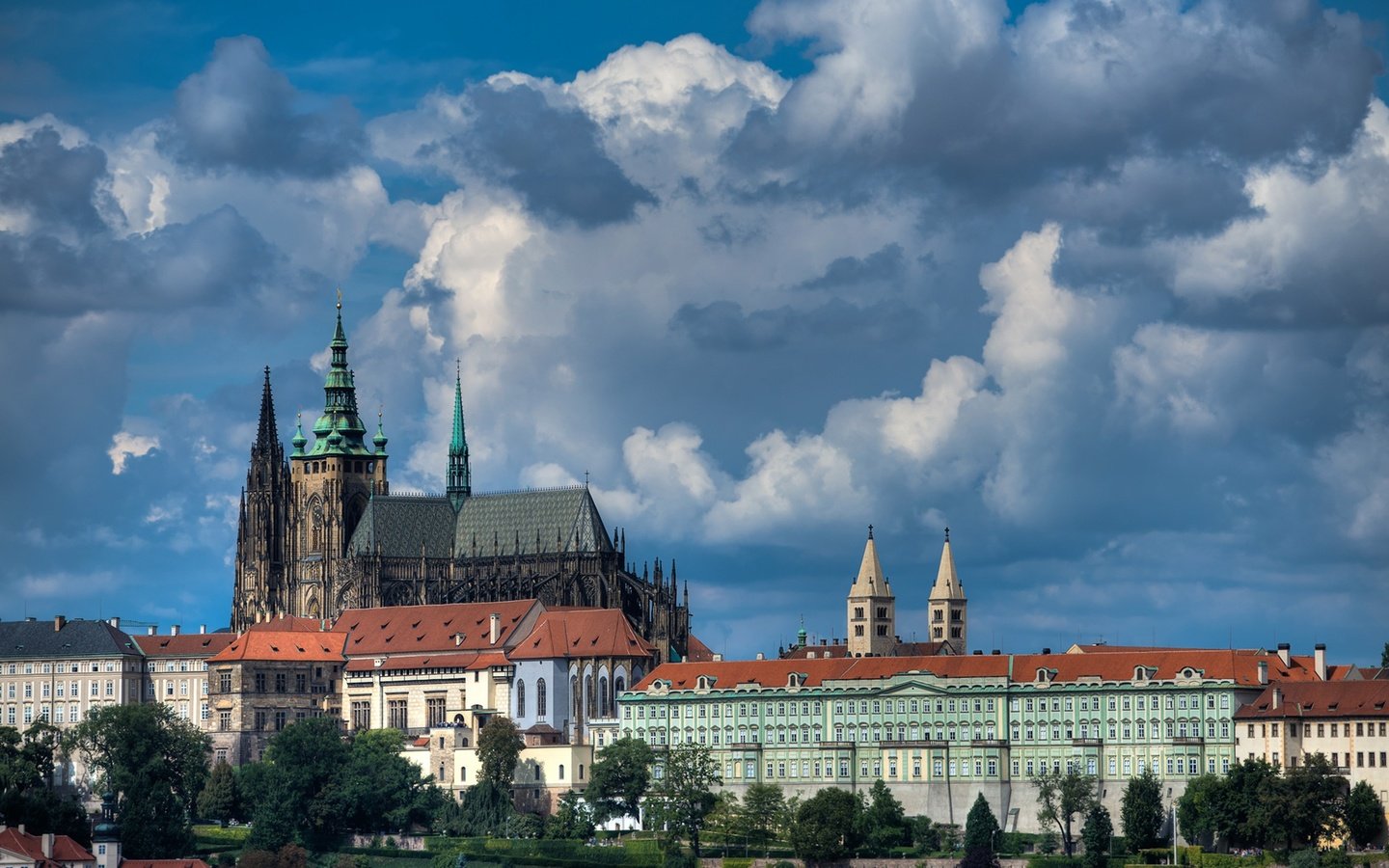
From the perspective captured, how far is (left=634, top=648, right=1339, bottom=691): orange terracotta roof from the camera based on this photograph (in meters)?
162

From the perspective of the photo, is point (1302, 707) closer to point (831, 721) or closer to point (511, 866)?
point (831, 721)

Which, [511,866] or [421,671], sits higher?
[421,671]

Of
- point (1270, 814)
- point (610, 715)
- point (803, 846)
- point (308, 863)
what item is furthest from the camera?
point (610, 715)

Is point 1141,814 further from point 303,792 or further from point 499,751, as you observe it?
point 303,792

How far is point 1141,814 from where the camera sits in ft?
499

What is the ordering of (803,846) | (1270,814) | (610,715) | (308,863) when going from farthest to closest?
(610,715)
(308,863)
(803,846)
(1270,814)

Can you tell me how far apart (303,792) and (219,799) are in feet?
29.5

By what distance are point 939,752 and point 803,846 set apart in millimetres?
15022

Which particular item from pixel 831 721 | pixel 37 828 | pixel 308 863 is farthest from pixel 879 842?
pixel 37 828

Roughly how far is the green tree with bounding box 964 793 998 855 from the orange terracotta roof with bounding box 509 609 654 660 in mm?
37299

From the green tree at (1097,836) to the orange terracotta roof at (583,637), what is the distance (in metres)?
41.9

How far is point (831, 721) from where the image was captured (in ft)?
563

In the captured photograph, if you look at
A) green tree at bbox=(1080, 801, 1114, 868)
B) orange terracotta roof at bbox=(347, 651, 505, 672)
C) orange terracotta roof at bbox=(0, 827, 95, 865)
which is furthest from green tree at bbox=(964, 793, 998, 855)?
orange terracotta roof at bbox=(347, 651, 505, 672)

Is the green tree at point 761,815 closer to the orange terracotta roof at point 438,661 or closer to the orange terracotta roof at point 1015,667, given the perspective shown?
the orange terracotta roof at point 1015,667
